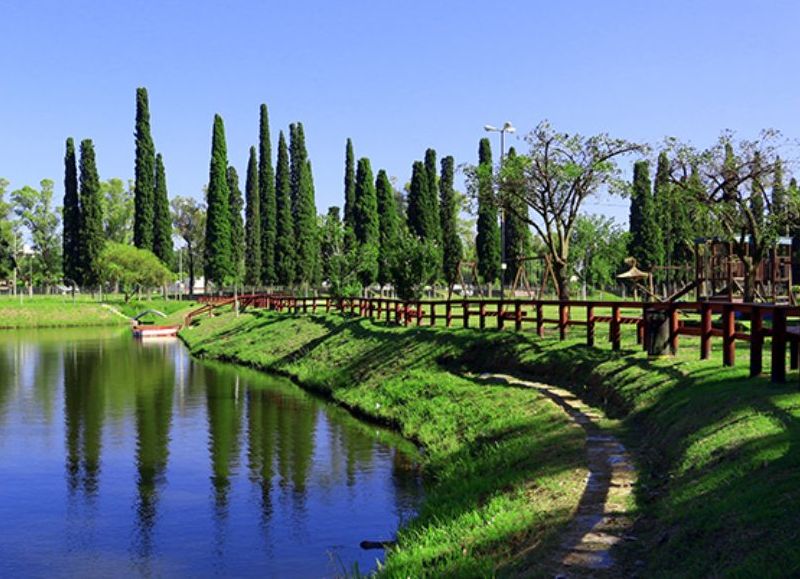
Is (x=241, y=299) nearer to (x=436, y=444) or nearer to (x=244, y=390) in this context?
(x=244, y=390)

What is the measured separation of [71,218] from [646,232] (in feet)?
177

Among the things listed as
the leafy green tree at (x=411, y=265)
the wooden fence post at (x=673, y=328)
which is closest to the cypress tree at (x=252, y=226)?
the leafy green tree at (x=411, y=265)

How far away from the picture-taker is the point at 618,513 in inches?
329

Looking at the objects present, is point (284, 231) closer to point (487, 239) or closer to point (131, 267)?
point (131, 267)

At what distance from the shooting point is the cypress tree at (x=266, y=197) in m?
82.3

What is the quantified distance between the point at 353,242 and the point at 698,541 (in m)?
57.9

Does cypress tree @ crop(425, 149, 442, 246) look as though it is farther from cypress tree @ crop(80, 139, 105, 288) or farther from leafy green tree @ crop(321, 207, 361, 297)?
cypress tree @ crop(80, 139, 105, 288)

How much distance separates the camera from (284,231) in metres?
81.0

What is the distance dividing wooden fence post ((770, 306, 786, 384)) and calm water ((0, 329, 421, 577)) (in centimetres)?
582

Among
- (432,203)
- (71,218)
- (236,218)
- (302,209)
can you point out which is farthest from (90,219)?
(432,203)

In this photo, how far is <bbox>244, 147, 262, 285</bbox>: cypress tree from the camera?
86875mm

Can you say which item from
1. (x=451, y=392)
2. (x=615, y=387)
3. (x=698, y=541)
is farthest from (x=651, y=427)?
(x=451, y=392)

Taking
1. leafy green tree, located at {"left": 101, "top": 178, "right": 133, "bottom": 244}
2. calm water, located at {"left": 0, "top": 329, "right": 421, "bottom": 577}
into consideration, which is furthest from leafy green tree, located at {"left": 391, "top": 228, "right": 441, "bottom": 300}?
leafy green tree, located at {"left": 101, "top": 178, "right": 133, "bottom": 244}

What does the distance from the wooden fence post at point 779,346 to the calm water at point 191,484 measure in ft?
19.1
